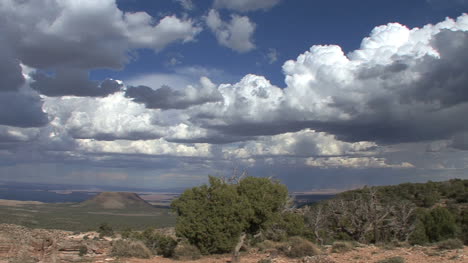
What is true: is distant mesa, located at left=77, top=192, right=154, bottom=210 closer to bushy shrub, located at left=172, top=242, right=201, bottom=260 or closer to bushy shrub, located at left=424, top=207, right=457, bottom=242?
bushy shrub, located at left=424, top=207, right=457, bottom=242

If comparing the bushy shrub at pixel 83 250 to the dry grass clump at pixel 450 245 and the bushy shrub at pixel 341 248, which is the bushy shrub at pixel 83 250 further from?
the dry grass clump at pixel 450 245

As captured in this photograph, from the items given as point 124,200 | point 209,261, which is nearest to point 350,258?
point 209,261

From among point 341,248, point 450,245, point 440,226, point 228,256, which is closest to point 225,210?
point 228,256

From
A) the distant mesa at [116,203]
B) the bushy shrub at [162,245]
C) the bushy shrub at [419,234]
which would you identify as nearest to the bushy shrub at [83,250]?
the bushy shrub at [162,245]

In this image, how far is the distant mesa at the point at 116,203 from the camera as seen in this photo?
14962cm

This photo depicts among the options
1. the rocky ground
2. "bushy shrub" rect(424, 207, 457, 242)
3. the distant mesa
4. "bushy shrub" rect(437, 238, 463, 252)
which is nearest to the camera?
the rocky ground

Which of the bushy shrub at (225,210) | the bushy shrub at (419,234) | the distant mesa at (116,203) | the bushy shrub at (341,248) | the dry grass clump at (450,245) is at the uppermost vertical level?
the bushy shrub at (225,210)

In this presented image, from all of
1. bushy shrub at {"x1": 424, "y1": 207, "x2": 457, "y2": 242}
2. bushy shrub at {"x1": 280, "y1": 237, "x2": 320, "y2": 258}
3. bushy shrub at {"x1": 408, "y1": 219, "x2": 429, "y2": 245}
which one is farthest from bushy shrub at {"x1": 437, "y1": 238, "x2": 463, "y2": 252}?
bushy shrub at {"x1": 424, "y1": 207, "x2": 457, "y2": 242}

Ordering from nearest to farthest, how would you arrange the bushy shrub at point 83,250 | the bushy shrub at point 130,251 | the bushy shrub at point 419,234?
1. the bushy shrub at point 130,251
2. the bushy shrub at point 83,250
3. the bushy shrub at point 419,234

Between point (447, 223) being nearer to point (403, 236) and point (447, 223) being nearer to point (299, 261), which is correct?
point (403, 236)

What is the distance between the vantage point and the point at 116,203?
157 m

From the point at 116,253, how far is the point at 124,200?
14644 centimetres

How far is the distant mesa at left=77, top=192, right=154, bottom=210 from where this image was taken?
149625 mm

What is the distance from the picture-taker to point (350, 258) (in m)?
22.2
